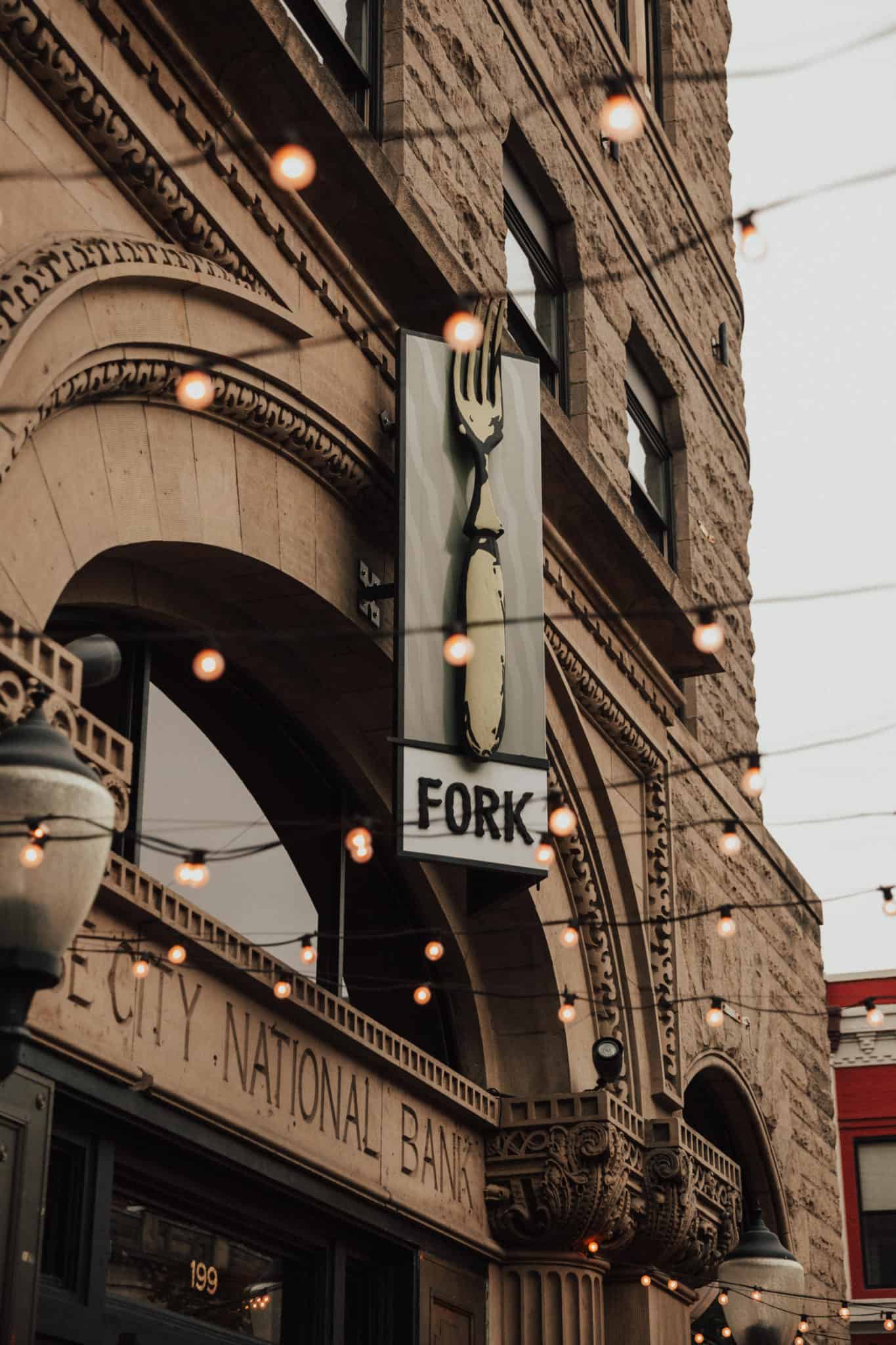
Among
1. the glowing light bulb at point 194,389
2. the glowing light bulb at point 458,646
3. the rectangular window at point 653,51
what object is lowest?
the glowing light bulb at point 458,646

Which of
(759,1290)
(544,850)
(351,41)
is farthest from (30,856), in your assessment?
(759,1290)

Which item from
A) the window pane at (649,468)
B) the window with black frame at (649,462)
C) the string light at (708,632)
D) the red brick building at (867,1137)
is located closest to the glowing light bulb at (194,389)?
the string light at (708,632)

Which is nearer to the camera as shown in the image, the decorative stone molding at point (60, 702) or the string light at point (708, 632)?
the decorative stone molding at point (60, 702)

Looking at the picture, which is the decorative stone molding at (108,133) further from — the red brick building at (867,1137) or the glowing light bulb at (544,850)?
the red brick building at (867,1137)

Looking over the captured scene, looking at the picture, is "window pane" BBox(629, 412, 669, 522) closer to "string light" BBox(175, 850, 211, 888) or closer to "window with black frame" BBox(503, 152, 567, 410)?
"window with black frame" BBox(503, 152, 567, 410)

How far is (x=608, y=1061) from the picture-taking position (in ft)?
41.4

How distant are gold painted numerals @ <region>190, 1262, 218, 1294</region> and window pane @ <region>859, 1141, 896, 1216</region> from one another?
2213cm

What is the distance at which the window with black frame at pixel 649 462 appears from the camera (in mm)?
17312

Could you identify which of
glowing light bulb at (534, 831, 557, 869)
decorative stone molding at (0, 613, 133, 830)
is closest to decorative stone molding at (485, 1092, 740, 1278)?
glowing light bulb at (534, 831, 557, 869)

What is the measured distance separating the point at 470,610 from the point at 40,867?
6.15 metres

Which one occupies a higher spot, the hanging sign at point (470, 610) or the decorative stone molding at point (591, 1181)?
the hanging sign at point (470, 610)

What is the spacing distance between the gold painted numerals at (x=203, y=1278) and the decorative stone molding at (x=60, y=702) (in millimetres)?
3063

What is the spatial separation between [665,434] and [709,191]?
370cm

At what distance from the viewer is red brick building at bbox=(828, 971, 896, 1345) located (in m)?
29.8
